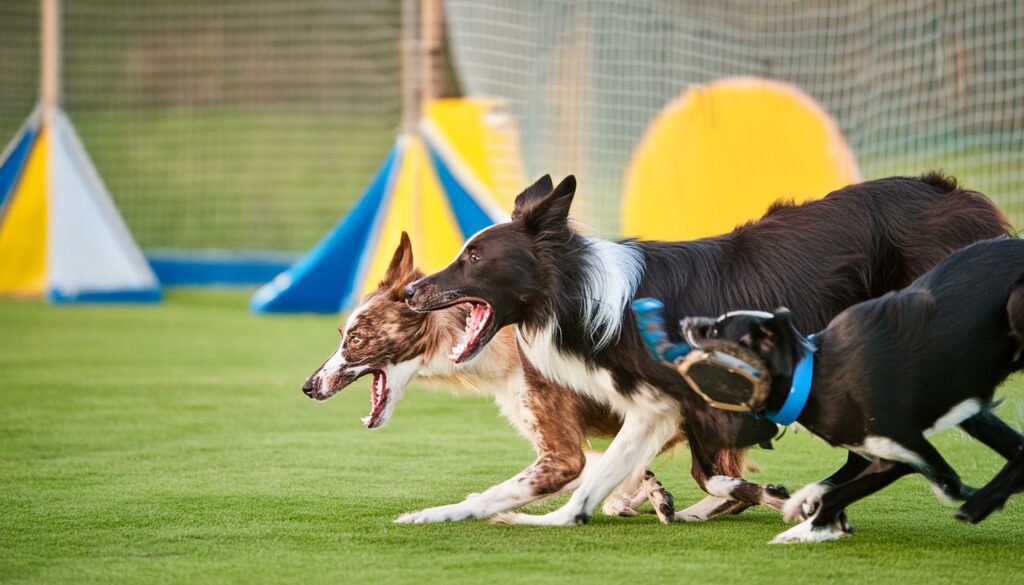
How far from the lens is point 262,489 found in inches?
195

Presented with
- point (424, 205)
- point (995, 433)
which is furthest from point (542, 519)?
point (424, 205)

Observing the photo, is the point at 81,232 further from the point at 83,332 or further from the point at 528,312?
the point at 528,312

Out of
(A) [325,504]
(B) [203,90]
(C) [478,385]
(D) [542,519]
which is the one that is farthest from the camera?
(B) [203,90]

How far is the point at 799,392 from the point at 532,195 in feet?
4.23

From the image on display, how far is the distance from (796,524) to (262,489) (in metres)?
1.98

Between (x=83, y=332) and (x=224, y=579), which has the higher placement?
(x=224, y=579)

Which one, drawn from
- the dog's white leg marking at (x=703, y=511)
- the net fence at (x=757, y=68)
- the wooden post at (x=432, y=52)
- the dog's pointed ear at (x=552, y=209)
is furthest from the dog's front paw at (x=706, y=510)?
the wooden post at (x=432, y=52)

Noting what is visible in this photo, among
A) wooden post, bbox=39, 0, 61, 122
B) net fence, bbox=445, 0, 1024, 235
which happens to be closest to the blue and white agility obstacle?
wooden post, bbox=39, 0, 61, 122

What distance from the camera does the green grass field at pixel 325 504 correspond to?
373cm

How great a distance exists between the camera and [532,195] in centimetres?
466

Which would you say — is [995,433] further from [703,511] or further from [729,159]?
[729,159]

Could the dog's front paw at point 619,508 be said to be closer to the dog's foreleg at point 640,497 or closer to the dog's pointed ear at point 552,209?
the dog's foreleg at point 640,497

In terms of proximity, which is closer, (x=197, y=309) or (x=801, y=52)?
(x=801, y=52)

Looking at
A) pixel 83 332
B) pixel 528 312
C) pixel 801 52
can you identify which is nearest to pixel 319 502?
pixel 528 312
